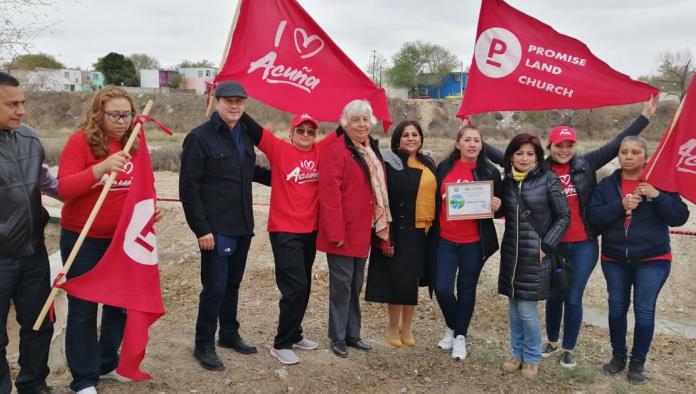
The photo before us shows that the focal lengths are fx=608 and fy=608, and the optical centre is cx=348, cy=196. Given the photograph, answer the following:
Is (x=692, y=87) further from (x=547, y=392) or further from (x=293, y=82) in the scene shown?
(x=293, y=82)

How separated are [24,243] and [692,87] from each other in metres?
5.05

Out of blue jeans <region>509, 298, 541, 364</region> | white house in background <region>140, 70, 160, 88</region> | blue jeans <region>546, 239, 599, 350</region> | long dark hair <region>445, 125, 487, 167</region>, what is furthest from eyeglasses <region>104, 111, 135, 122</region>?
white house in background <region>140, 70, 160, 88</region>

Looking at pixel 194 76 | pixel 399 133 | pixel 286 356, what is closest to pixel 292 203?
pixel 399 133

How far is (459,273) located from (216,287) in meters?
2.09

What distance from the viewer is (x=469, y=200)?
5.01 m

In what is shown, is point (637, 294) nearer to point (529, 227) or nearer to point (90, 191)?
point (529, 227)

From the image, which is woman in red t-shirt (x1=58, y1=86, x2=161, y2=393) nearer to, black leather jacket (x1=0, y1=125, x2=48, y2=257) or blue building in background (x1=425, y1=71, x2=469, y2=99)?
black leather jacket (x1=0, y1=125, x2=48, y2=257)

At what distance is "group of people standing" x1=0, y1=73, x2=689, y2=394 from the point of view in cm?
420

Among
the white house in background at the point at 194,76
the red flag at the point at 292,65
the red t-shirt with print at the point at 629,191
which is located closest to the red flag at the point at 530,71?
the red t-shirt with print at the point at 629,191

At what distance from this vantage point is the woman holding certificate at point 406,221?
522 cm

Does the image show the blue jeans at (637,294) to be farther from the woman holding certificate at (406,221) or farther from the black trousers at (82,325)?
the black trousers at (82,325)

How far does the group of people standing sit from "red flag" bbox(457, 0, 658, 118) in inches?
20.1

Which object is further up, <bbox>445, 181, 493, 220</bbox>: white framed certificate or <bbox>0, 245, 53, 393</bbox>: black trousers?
<bbox>445, 181, 493, 220</bbox>: white framed certificate

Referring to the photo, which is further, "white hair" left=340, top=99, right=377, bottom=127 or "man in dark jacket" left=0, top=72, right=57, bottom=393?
"white hair" left=340, top=99, right=377, bottom=127
